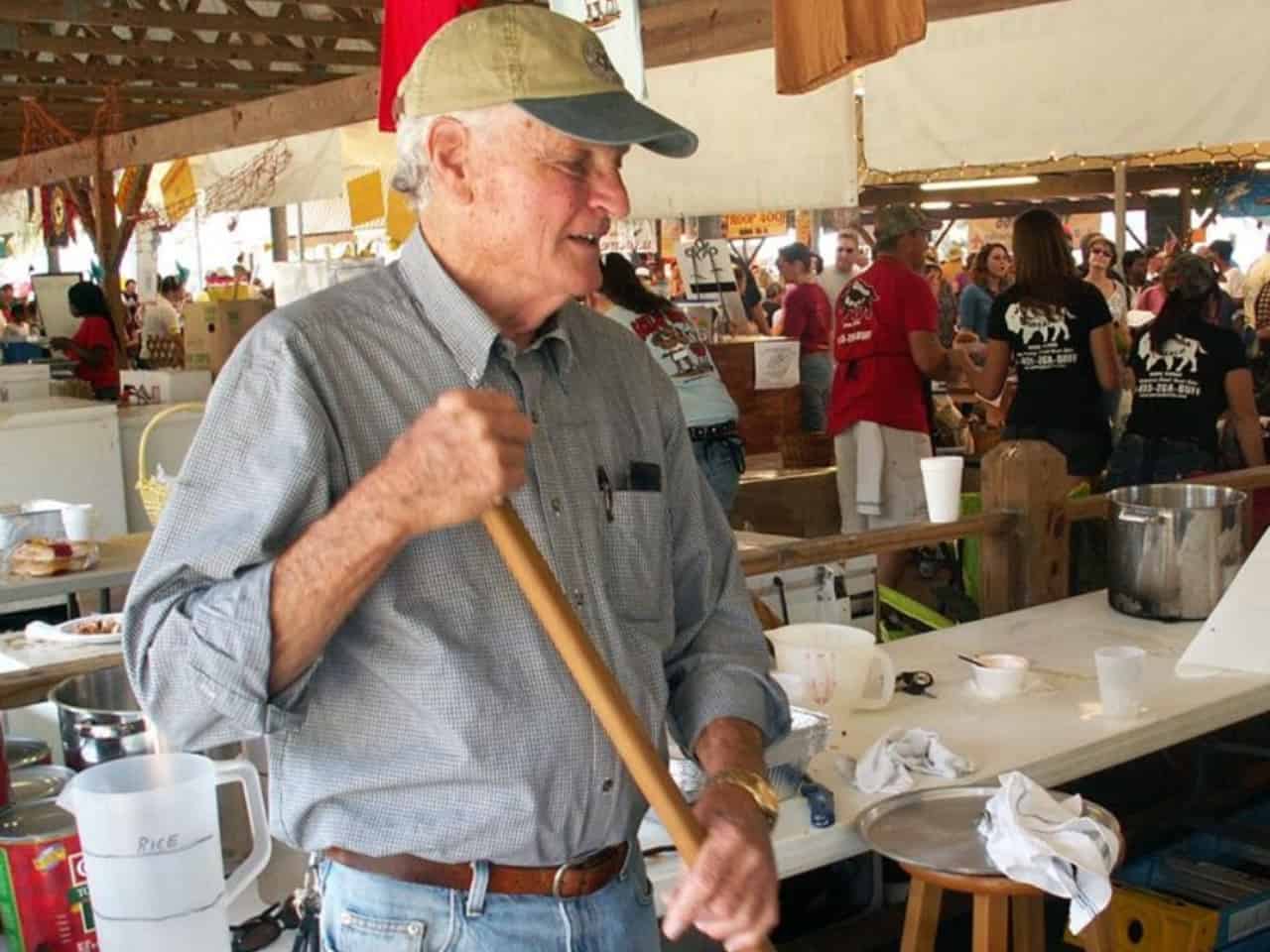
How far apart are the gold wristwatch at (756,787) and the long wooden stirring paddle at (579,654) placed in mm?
235

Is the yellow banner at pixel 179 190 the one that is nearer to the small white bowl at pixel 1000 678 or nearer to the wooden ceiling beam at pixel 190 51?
the wooden ceiling beam at pixel 190 51

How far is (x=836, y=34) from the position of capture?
367cm

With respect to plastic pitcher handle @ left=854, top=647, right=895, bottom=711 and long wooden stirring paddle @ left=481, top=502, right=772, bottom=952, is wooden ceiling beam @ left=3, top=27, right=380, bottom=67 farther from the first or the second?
long wooden stirring paddle @ left=481, top=502, right=772, bottom=952

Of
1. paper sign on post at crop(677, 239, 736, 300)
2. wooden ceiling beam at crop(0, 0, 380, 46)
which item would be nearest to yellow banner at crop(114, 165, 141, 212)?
wooden ceiling beam at crop(0, 0, 380, 46)

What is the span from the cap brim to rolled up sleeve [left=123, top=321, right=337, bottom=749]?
39 cm

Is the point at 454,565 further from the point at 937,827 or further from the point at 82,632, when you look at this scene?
the point at 82,632

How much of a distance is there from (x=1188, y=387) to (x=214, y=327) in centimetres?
577

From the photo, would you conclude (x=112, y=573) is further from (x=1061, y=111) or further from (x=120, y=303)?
(x=120, y=303)

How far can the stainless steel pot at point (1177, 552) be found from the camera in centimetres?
369

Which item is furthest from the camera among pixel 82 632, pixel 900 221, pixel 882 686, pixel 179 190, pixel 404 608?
pixel 179 190

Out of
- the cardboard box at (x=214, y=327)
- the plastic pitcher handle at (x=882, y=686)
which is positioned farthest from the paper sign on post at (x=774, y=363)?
the plastic pitcher handle at (x=882, y=686)

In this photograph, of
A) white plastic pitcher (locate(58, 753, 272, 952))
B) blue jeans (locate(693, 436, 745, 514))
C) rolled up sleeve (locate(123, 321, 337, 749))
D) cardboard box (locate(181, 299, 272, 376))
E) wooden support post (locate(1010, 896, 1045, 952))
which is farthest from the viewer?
cardboard box (locate(181, 299, 272, 376))

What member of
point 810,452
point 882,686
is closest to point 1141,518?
point 882,686

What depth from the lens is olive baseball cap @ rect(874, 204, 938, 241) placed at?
6168 mm
